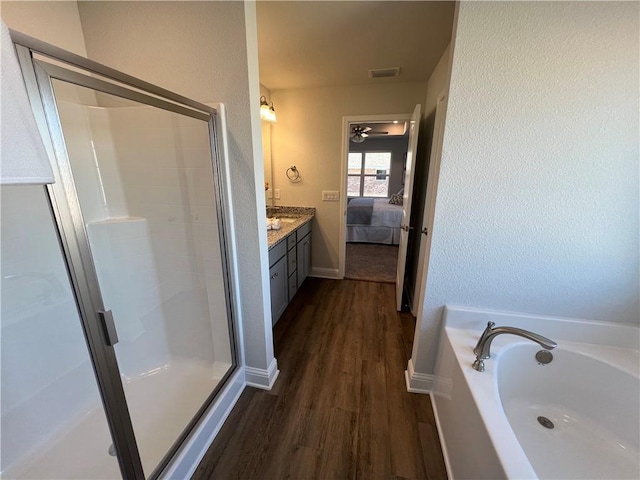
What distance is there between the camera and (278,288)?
2.40m

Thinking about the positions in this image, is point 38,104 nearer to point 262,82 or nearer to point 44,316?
point 44,316

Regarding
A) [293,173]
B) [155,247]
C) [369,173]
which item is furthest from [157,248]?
[369,173]

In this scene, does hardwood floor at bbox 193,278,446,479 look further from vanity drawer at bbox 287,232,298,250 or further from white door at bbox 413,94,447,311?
vanity drawer at bbox 287,232,298,250

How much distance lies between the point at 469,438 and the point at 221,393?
132cm

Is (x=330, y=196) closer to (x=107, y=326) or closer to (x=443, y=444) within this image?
(x=443, y=444)

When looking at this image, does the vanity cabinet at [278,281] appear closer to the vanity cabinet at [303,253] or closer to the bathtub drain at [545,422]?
the vanity cabinet at [303,253]

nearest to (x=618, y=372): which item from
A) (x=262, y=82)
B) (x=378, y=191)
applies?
(x=262, y=82)

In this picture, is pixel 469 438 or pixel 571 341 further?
pixel 571 341

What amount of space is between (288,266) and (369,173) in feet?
20.1

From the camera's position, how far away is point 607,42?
3.77ft

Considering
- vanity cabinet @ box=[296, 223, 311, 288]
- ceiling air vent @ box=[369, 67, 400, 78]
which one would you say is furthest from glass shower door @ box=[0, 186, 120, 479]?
ceiling air vent @ box=[369, 67, 400, 78]

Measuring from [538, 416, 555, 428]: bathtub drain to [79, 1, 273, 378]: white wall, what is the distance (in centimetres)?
184

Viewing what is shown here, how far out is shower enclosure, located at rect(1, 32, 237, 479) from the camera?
89 centimetres

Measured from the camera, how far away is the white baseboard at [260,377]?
177cm
